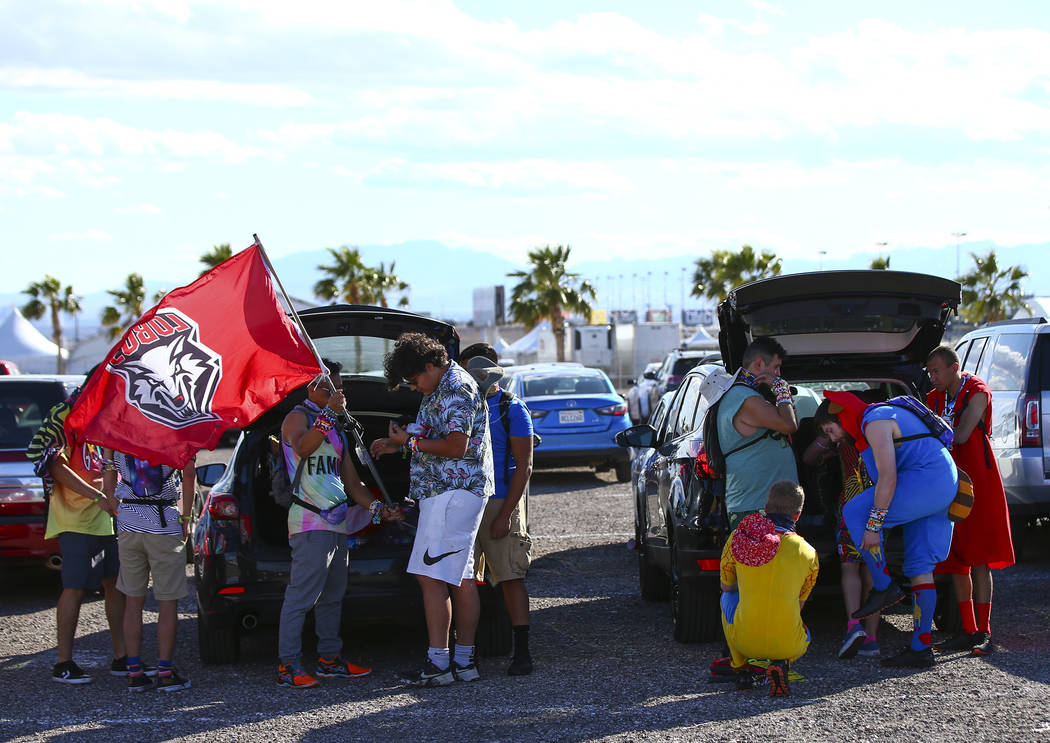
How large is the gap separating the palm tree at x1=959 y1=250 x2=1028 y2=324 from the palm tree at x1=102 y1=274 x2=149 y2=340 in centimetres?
4169

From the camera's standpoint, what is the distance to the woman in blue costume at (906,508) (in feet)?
21.0

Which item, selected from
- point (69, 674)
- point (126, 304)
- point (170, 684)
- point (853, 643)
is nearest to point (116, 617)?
point (69, 674)

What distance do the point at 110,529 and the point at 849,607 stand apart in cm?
414

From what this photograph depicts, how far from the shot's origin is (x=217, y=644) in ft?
22.7

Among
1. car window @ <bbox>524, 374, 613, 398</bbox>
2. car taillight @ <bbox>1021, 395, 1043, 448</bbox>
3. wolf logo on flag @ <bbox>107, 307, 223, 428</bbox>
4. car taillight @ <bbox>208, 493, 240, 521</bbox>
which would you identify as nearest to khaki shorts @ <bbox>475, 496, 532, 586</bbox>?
car taillight @ <bbox>208, 493, 240, 521</bbox>

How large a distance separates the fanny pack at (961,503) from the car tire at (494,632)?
8.14 ft

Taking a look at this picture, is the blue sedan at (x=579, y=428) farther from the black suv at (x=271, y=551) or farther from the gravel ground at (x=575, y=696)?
the black suv at (x=271, y=551)

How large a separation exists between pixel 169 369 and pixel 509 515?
6.40 feet

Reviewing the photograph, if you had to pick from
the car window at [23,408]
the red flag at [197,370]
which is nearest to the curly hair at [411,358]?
the red flag at [197,370]

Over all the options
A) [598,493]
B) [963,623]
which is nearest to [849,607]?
[963,623]

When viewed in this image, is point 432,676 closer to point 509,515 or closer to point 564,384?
point 509,515

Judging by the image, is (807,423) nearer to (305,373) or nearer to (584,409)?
(305,373)

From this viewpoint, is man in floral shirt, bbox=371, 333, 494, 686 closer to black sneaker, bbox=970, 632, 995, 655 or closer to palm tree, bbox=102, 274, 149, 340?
black sneaker, bbox=970, 632, 995, 655

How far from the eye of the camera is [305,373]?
663 cm
